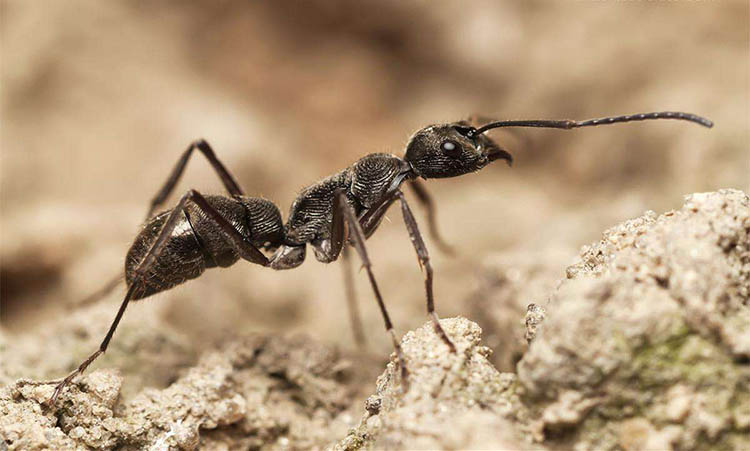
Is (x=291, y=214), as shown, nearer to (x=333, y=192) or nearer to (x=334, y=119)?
(x=333, y=192)

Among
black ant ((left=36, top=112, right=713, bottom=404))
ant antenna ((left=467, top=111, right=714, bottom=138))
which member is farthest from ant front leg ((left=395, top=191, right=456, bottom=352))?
ant antenna ((left=467, top=111, right=714, bottom=138))

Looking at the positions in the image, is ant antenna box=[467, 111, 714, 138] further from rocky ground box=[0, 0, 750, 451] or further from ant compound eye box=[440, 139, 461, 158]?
rocky ground box=[0, 0, 750, 451]

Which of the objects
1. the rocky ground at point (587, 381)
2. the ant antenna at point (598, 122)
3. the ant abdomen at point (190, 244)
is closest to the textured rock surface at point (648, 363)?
the rocky ground at point (587, 381)

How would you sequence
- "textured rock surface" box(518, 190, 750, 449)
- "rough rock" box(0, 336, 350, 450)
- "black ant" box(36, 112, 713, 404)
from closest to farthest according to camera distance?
"textured rock surface" box(518, 190, 750, 449), "rough rock" box(0, 336, 350, 450), "black ant" box(36, 112, 713, 404)

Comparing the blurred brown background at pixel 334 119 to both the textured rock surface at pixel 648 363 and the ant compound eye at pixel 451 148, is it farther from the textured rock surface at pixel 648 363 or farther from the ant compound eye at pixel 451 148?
the textured rock surface at pixel 648 363

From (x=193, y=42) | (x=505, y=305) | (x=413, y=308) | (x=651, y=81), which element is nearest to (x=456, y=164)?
(x=505, y=305)

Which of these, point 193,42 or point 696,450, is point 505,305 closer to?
point 696,450
